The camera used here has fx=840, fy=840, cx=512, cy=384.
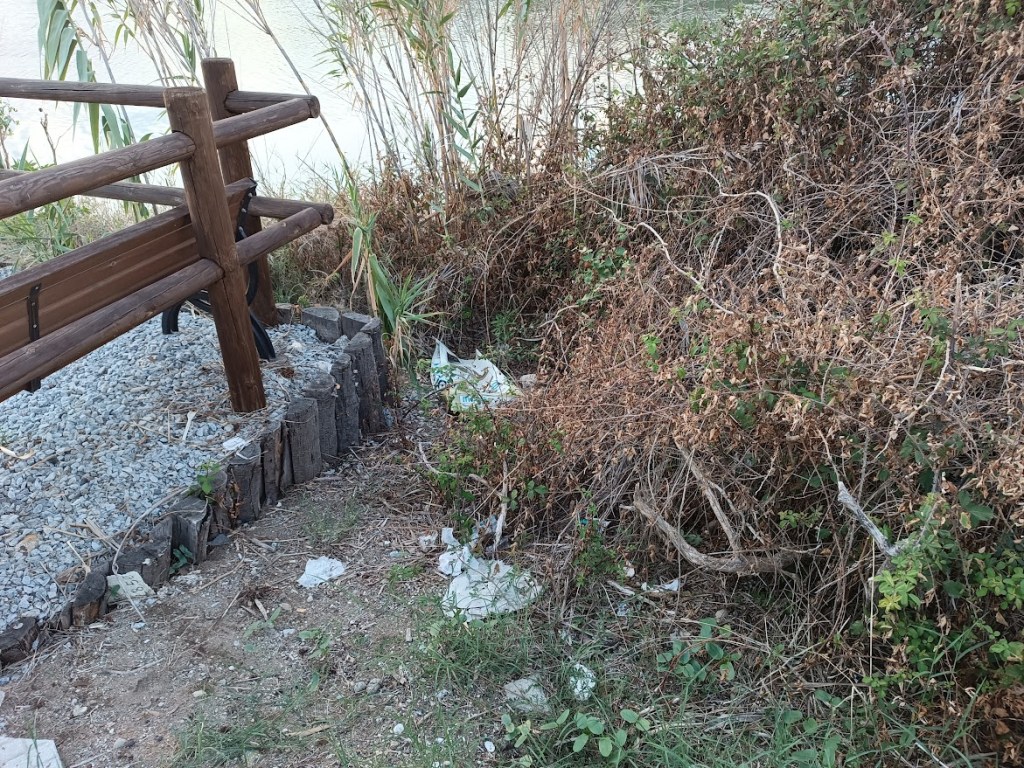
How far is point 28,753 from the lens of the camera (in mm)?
2336

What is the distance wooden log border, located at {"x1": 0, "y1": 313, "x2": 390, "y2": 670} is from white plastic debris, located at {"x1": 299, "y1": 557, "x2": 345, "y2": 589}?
0.37 meters

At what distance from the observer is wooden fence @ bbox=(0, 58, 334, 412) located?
2.52 metres

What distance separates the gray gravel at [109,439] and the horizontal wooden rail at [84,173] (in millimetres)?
1044

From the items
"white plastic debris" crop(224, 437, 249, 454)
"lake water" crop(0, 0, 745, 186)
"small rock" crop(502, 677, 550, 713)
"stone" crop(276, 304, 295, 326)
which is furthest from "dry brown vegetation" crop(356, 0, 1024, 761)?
"lake water" crop(0, 0, 745, 186)

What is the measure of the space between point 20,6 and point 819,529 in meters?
15.1

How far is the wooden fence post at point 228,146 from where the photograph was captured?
3617 millimetres

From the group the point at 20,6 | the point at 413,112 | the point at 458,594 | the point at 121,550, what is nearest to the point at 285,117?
the point at 413,112

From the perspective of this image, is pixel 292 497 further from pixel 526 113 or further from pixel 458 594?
pixel 526 113

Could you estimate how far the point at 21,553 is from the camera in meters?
2.79

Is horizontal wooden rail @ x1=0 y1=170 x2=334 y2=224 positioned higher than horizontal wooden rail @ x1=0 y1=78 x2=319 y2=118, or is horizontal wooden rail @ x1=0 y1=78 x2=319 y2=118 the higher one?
horizontal wooden rail @ x1=0 y1=78 x2=319 y2=118

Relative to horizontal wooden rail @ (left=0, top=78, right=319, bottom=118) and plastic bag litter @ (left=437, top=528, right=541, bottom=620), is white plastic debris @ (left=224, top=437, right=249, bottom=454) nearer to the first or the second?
plastic bag litter @ (left=437, top=528, right=541, bottom=620)

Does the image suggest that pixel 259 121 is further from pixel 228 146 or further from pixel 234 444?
Answer: pixel 234 444

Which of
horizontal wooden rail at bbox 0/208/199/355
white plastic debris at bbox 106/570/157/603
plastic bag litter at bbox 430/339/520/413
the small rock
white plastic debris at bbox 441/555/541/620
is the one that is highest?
horizontal wooden rail at bbox 0/208/199/355

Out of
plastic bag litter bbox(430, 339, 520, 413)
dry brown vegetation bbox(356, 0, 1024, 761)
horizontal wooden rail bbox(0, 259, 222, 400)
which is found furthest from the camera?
plastic bag litter bbox(430, 339, 520, 413)
